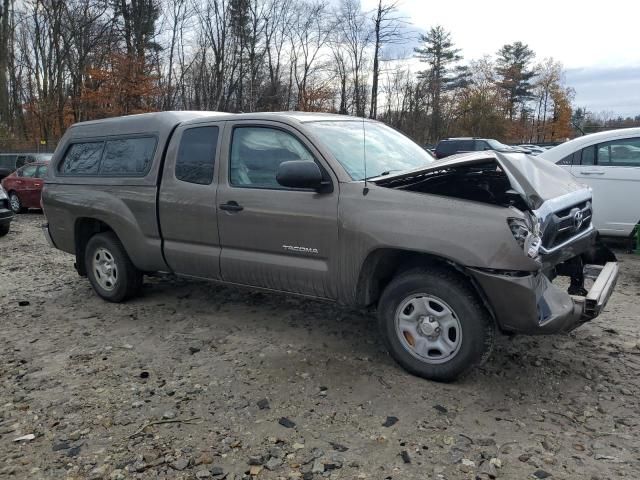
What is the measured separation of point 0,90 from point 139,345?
37.6m

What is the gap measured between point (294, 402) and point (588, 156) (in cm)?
624

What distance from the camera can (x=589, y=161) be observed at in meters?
7.53

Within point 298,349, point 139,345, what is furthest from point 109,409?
point 298,349

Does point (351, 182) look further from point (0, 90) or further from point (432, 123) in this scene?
point (432, 123)

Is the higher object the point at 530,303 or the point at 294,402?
the point at 530,303

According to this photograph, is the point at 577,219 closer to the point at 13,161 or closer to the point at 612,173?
the point at 612,173

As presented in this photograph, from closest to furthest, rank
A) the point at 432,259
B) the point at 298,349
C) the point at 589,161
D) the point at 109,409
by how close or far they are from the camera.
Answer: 1. the point at 109,409
2. the point at 432,259
3. the point at 298,349
4. the point at 589,161

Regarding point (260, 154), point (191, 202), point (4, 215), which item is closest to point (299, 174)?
point (260, 154)

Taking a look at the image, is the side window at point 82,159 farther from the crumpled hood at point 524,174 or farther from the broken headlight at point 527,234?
the broken headlight at point 527,234

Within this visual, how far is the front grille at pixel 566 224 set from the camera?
3.27 metres

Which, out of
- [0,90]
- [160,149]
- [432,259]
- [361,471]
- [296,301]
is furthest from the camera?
[0,90]

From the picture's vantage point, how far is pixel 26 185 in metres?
14.1

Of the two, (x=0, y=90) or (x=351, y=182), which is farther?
(x=0, y=90)

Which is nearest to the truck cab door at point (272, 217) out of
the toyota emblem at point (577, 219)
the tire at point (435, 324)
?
the tire at point (435, 324)
